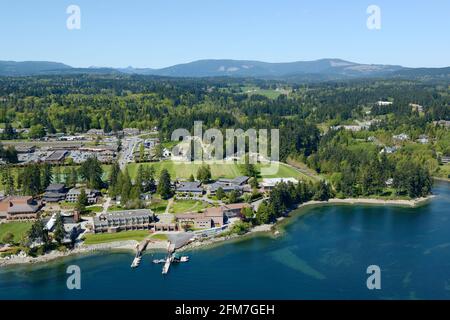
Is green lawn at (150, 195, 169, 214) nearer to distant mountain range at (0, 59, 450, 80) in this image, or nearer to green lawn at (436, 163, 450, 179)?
green lawn at (436, 163, 450, 179)

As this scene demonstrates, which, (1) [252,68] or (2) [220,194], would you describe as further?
(1) [252,68]

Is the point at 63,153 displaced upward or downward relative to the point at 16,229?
upward

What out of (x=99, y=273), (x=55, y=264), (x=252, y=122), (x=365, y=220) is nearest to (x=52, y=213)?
(x=55, y=264)

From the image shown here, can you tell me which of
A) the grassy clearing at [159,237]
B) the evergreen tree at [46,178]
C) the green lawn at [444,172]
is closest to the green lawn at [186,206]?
the grassy clearing at [159,237]

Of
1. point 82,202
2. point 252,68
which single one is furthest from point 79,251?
point 252,68

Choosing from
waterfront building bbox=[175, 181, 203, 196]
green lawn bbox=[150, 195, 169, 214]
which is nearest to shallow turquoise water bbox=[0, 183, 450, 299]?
green lawn bbox=[150, 195, 169, 214]

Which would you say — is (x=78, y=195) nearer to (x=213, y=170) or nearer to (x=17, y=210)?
(x=17, y=210)

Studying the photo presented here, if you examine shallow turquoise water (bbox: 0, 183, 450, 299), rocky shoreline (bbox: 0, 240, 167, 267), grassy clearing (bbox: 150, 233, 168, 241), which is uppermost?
grassy clearing (bbox: 150, 233, 168, 241)
